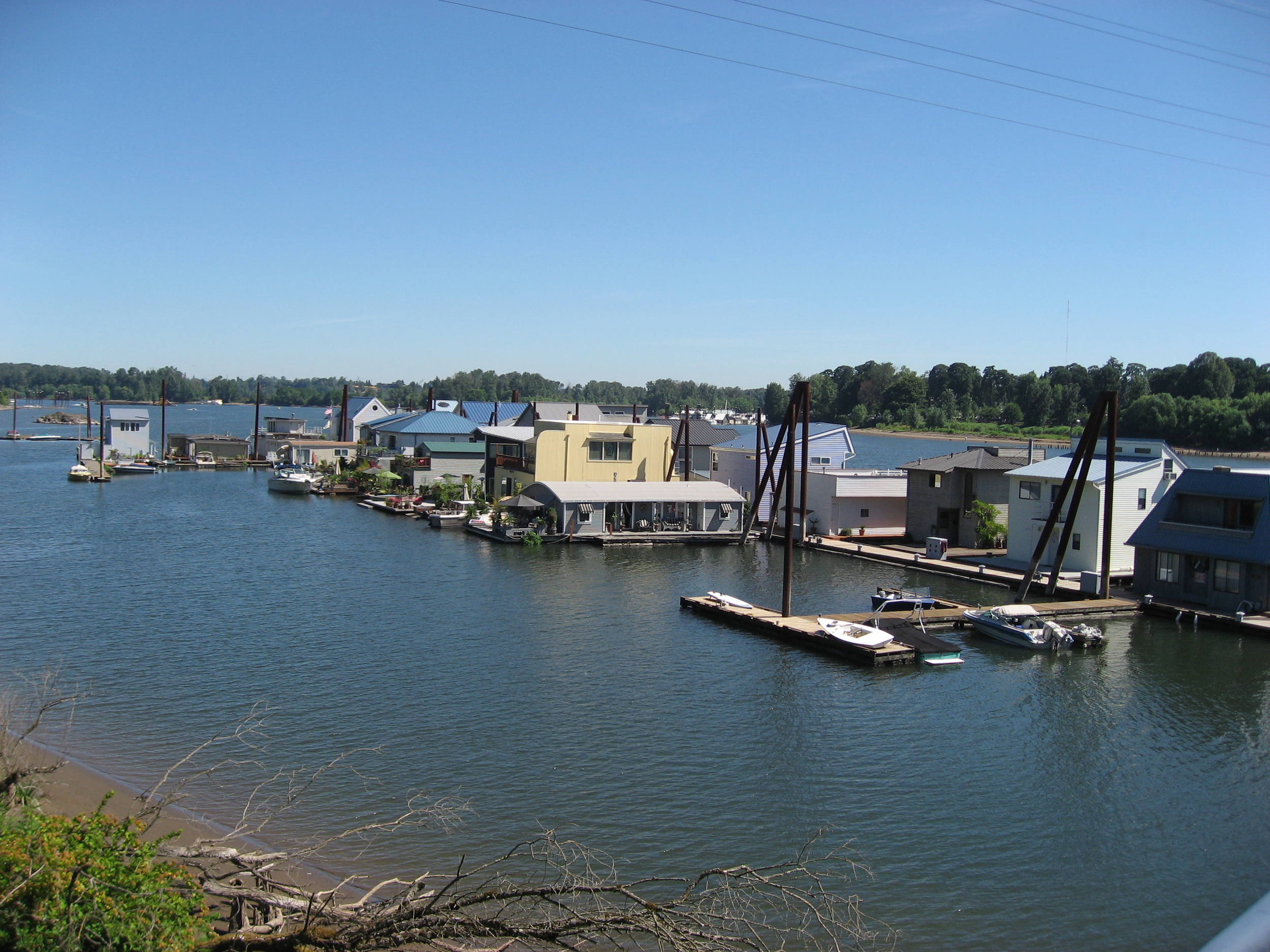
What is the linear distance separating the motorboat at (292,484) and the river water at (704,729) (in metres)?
23.7

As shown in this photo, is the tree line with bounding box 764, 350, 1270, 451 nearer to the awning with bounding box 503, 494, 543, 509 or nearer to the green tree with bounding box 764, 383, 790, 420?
the green tree with bounding box 764, 383, 790, 420

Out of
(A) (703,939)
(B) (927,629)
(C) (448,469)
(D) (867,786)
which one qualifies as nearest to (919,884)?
(D) (867,786)

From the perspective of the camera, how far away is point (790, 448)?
34.5 meters

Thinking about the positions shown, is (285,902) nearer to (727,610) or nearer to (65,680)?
(65,680)

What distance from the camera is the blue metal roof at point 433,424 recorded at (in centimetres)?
6300

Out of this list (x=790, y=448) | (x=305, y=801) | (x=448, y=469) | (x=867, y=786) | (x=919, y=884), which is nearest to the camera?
(x=919, y=884)

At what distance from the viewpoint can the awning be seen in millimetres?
40000

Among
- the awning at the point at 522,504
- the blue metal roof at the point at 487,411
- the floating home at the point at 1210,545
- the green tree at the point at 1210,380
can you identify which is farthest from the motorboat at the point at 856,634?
the green tree at the point at 1210,380

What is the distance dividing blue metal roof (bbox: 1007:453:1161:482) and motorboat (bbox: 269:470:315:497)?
130ft

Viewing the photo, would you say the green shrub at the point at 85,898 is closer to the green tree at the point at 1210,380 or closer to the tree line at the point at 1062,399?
the tree line at the point at 1062,399

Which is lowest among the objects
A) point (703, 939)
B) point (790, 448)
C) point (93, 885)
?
point (703, 939)

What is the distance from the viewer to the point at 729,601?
87.8 ft

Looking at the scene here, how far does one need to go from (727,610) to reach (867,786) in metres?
11.3

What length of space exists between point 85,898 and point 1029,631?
2220 centimetres
